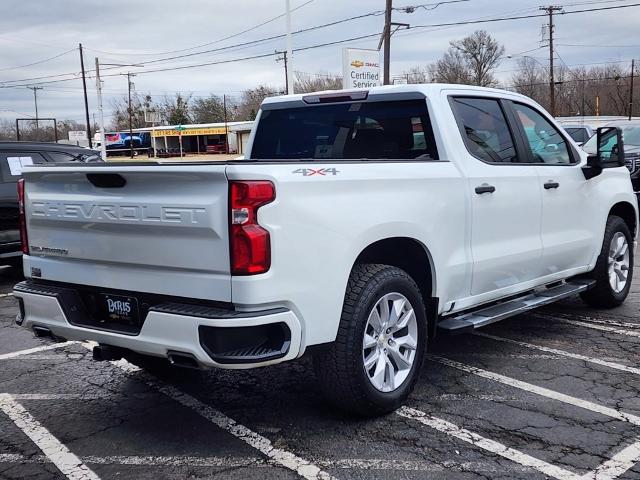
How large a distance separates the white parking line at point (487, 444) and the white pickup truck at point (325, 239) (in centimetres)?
19

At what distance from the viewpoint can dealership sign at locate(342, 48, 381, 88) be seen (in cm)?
2289

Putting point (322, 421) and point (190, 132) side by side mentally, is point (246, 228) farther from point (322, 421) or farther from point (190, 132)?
point (190, 132)

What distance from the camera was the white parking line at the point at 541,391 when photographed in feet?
13.5

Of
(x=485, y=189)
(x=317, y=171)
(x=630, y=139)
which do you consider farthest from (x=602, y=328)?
(x=630, y=139)

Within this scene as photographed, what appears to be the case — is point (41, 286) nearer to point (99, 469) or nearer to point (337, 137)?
point (99, 469)

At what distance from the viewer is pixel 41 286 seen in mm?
4156

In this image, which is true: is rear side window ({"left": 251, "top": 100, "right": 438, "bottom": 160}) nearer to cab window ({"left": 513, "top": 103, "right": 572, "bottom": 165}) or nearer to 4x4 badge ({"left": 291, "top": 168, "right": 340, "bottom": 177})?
cab window ({"left": 513, "top": 103, "right": 572, "bottom": 165})

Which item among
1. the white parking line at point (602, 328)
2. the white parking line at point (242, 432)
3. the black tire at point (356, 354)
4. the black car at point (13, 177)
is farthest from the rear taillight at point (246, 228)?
the black car at point (13, 177)

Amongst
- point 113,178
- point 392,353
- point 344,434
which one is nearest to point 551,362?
point 392,353

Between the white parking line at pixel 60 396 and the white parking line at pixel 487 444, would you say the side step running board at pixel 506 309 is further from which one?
the white parking line at pixel 60 396

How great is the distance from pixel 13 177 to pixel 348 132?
18.8 ft

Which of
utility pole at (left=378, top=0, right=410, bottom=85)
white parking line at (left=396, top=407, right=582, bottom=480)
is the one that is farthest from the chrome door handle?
utility pole at (left=378, top=0, right=410, bottom=85)

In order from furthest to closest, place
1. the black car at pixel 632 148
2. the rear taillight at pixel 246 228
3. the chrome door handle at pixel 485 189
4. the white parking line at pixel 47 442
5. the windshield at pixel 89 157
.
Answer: the black car at pixel 632 148 → the windshield at pixel 89 157 → the chrome door handle at pixel 485 189 → the white parking line at pixel 47 442 → the rear taillight at pixel 246 228

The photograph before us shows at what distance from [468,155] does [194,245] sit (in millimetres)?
2213
